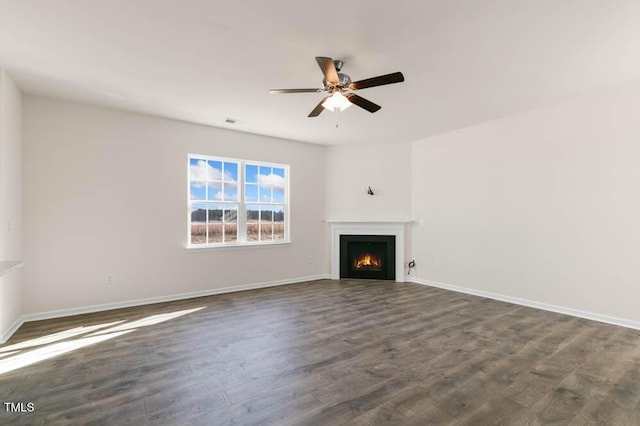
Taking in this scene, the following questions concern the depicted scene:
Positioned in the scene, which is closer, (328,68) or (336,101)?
(328,68)

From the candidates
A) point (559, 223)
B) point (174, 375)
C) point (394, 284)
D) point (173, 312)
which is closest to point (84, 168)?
point (173, 312)

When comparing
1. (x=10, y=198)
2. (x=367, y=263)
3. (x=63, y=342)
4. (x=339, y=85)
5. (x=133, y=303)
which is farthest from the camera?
(x=367, y=263)

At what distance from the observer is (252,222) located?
A: 568 cm

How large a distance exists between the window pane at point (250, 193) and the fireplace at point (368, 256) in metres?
2.00

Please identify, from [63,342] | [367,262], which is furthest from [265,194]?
[63,342]

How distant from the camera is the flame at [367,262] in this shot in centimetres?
640

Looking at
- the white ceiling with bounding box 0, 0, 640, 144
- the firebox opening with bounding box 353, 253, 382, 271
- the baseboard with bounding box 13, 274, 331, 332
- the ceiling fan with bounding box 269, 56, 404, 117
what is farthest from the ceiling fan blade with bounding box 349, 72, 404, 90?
the firebox opening with bounding box 353, 253, 382, 271

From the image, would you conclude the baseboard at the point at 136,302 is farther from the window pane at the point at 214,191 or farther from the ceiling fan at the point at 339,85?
the ceiling fan at the point at 339,85

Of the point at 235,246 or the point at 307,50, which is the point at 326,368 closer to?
the point at 307,50

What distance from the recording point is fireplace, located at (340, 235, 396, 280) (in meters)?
6.22

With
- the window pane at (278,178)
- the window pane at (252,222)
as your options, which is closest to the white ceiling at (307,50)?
the window pane at (278,178)

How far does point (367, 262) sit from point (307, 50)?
4618 mm

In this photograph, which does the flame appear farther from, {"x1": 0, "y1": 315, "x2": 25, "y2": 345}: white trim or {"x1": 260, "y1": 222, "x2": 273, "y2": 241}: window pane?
{"x1": 0, "y1": 315, "x2": 25, "y2": 345}: white trim

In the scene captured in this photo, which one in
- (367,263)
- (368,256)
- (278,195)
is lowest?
(367,263)
